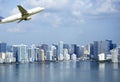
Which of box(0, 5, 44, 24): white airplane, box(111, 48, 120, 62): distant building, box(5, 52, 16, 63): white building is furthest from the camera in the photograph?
box(5, 52, 16, 63): white building

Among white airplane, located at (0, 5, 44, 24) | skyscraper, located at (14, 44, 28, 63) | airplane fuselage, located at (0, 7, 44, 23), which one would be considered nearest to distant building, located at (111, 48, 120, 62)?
skyscraper, located at (14, 44, 28, 63)

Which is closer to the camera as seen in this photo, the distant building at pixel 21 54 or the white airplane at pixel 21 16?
the white airplane at pixel 21 16

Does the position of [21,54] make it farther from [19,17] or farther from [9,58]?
[19,17]

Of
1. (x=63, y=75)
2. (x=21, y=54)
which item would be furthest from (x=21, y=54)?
(x=63, y=75)

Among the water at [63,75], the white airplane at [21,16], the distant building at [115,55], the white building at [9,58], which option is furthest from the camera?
the white building at [9,58]

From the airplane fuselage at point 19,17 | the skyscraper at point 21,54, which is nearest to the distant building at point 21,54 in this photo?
the skyscraper at point 21,54

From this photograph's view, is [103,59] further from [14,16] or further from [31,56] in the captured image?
[14,16]

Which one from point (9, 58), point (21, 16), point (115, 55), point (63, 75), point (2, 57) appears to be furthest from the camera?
point (2, 57)

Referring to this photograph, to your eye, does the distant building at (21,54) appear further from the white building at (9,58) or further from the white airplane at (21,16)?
the white airplane at (21,16)

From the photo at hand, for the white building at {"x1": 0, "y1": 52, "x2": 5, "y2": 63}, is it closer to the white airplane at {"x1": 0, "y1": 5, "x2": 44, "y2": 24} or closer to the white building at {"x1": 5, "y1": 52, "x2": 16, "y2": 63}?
the white building at {"x1": 5, "y1": 52, "x2": 16, "y2": 63}

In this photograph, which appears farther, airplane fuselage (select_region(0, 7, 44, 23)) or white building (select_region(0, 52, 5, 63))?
white building (select_region(0, 52, 5, 63))

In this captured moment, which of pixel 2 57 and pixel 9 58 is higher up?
pixel 2 57
